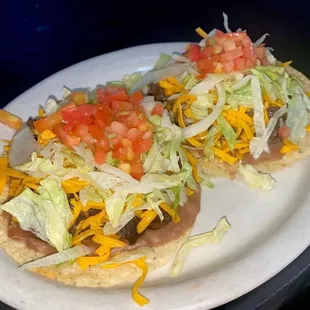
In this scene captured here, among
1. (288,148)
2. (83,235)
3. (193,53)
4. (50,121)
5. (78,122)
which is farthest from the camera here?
(193,53)

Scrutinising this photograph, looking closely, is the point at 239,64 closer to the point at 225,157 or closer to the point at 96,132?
the point at 225,157

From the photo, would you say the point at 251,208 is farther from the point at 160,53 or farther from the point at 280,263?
the point at 160,53

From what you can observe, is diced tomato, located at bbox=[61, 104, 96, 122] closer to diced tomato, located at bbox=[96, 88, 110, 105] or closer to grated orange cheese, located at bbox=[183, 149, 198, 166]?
diced tomato, located at bbox=[96, 88, 110, 105]

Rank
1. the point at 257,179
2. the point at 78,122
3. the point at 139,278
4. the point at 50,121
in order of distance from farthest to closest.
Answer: the point at 257,179
the point at 50,121
the point at 78,122
the point at 139,278

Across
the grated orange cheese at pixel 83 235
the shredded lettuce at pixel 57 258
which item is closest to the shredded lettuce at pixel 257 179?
the grated orange cheese at pixel 83 235

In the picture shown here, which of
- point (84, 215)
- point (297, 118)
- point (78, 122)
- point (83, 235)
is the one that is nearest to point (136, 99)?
point (78, 122)

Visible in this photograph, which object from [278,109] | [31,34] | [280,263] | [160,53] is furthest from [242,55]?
[31,34]

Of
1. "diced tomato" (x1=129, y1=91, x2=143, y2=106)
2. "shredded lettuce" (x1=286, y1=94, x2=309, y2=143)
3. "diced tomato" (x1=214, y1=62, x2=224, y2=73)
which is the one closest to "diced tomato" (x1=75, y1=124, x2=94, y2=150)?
"diced tomato" (x1=129, y1=91, x2=143, y2=106)
